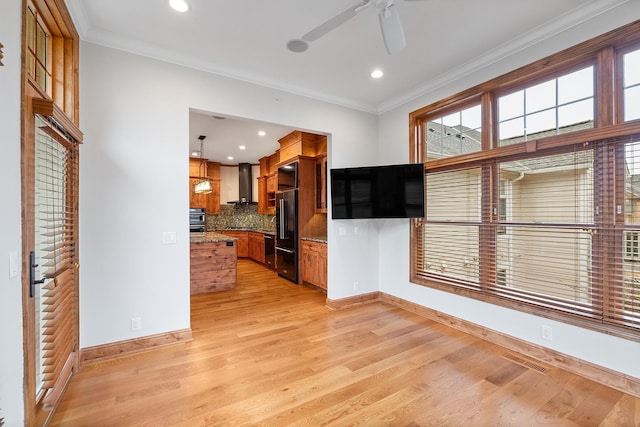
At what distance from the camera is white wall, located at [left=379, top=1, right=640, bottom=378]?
222 cm

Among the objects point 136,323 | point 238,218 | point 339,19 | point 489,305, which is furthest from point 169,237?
point 238,218

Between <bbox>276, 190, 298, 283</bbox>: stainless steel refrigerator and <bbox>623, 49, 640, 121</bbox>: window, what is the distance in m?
4.37

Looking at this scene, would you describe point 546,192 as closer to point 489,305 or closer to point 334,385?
point 489,305

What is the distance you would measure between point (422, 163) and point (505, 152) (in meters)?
0.95

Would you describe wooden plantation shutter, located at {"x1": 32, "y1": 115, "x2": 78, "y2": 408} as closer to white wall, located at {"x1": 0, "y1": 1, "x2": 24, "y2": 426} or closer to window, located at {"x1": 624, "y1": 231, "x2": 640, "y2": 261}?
white wall, located at {"x1": 0, "y1": 1, "x2": 24, "y2": 426}

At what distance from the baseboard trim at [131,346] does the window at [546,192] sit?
120 inches

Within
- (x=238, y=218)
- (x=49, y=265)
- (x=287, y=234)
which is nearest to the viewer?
(x=49, y=265)

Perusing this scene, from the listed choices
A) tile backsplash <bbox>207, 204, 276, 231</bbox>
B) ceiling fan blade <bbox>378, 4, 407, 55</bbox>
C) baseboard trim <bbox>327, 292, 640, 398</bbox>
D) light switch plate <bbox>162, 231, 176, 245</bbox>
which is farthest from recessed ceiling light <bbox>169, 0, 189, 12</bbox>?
tile backsplash <bbox>207, 204, 276, 231</bbox>

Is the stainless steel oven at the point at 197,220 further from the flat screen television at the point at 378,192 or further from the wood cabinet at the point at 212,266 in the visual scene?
the flat screen television at the point at 378,192

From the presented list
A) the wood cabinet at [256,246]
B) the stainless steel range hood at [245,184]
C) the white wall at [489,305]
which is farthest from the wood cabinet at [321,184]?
the stainless steel range hood at [245,184]

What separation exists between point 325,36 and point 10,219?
8.71ft

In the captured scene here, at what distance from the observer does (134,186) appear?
2.76m

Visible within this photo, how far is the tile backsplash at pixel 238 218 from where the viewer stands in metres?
9.05

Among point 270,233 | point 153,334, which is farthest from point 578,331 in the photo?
point 270,233
